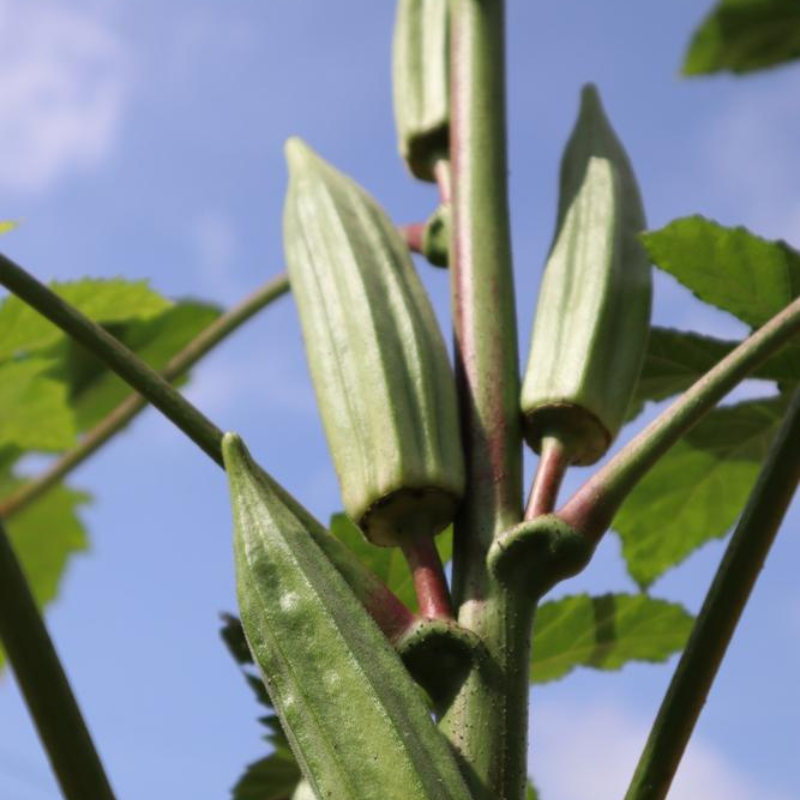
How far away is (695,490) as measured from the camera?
1.53 m

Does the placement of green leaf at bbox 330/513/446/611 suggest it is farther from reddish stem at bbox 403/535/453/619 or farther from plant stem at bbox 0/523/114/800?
plant stem at bbox 0/523/114/800

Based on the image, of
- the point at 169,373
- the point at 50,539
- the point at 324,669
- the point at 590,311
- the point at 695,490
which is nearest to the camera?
the point at 324,669

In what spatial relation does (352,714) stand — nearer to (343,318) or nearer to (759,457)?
(343,318)

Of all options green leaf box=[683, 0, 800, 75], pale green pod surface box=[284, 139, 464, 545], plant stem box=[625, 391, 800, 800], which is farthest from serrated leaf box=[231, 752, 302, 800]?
green leaf box=[683, 0, 800, 75]

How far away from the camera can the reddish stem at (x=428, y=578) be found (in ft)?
3.43

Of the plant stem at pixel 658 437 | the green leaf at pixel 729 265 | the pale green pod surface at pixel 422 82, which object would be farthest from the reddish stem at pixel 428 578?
the pale green pod surface at pixel 422 82

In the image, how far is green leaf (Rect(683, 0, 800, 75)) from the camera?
2123mm

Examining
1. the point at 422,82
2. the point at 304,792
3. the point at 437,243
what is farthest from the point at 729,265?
the point at 304,792

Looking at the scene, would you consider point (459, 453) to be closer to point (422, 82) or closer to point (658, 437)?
point (658, 437)

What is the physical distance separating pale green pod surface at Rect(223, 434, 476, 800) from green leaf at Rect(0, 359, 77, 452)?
30.5 inches

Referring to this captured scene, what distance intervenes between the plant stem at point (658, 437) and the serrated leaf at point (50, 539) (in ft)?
4.54

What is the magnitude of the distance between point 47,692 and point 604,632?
585 millimetres

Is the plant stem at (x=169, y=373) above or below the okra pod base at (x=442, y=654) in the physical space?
above

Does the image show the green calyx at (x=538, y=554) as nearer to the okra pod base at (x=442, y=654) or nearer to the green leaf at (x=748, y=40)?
the okra pod base at (x=442, y=654)
